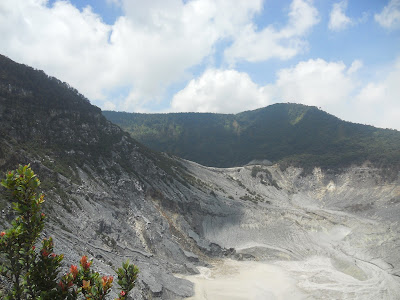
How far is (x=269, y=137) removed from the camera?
479 feet

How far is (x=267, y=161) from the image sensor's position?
118625mm

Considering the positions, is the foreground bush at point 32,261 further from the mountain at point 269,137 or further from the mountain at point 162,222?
the mountain at point 269,137

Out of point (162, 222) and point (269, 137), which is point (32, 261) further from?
point (269, 137)

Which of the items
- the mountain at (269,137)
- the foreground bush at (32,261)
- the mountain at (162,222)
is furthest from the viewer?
the mountain at (269,137)

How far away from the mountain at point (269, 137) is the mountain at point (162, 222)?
36.8m

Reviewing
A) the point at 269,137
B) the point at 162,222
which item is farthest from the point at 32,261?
the point at 269,137

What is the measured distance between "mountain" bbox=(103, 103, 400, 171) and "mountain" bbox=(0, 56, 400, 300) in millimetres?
36776

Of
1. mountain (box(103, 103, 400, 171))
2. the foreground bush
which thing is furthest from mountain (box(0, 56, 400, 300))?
mountain (box(103, 103, 400, 171))

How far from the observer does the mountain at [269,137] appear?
105m

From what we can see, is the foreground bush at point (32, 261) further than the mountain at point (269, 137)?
No

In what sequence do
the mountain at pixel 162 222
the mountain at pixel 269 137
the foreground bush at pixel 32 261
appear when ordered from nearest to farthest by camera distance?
the foreground bush at pixel 32 261 → the mountain at pixel 162 222 → the mountain at pixel 269 137

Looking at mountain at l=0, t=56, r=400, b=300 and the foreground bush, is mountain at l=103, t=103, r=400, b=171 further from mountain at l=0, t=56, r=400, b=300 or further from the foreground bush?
the foreground bush

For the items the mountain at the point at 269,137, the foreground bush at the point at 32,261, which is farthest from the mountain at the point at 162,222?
the mountain at the point at 269,137

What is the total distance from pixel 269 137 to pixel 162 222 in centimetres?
10990
